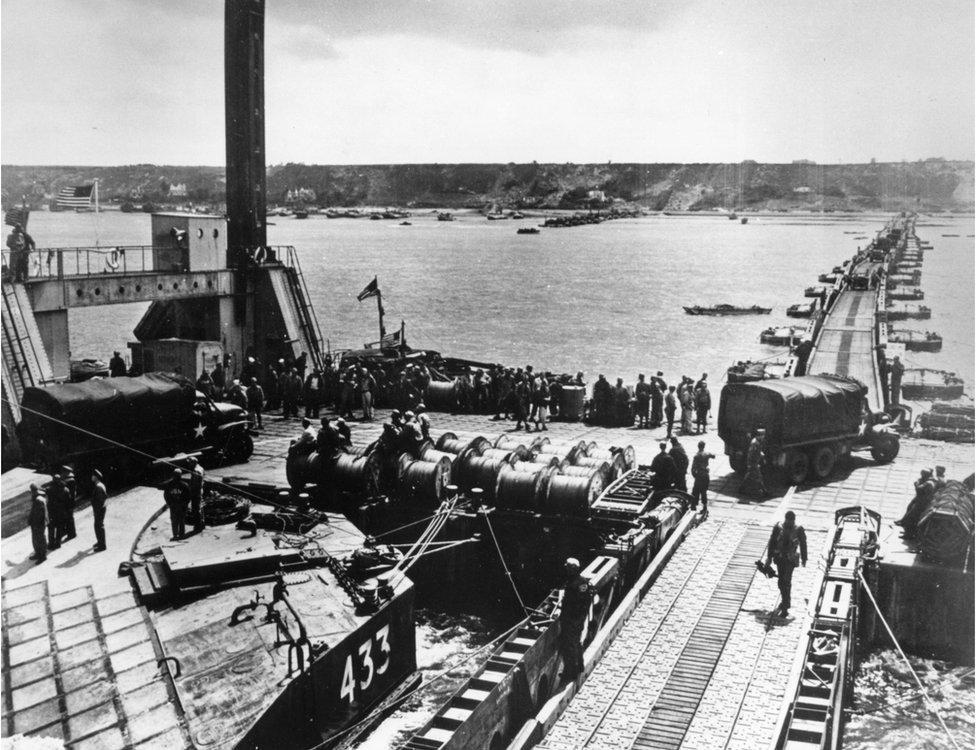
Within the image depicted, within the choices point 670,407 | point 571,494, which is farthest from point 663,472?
point 670,407

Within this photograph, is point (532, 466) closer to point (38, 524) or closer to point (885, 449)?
point (38, 524)

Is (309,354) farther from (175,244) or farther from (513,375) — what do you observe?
(513,375)

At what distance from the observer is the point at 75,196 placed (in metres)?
26.0

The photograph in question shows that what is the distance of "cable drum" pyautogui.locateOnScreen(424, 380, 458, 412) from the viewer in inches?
1128

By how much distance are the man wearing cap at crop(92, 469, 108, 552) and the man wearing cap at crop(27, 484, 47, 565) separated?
0.71 metres

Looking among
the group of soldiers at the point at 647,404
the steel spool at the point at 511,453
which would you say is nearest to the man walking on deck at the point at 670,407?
the group of soldiers at the point at 647,404

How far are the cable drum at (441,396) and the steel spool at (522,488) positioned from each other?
10.3m

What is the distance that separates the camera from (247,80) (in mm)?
32875

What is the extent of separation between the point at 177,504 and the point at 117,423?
344 cm

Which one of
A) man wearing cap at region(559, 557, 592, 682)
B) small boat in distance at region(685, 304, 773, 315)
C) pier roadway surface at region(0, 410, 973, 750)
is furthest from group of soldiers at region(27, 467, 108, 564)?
small boat in distance at region(685, 304, 773, 315)

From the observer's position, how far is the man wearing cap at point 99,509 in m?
14.4

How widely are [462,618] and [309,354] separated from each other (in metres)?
16.3

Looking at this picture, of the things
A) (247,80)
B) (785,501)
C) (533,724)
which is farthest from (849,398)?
(247,80)

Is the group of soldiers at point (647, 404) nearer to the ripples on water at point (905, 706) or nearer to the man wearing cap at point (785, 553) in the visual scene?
the ripples on water at point (905, 706)
